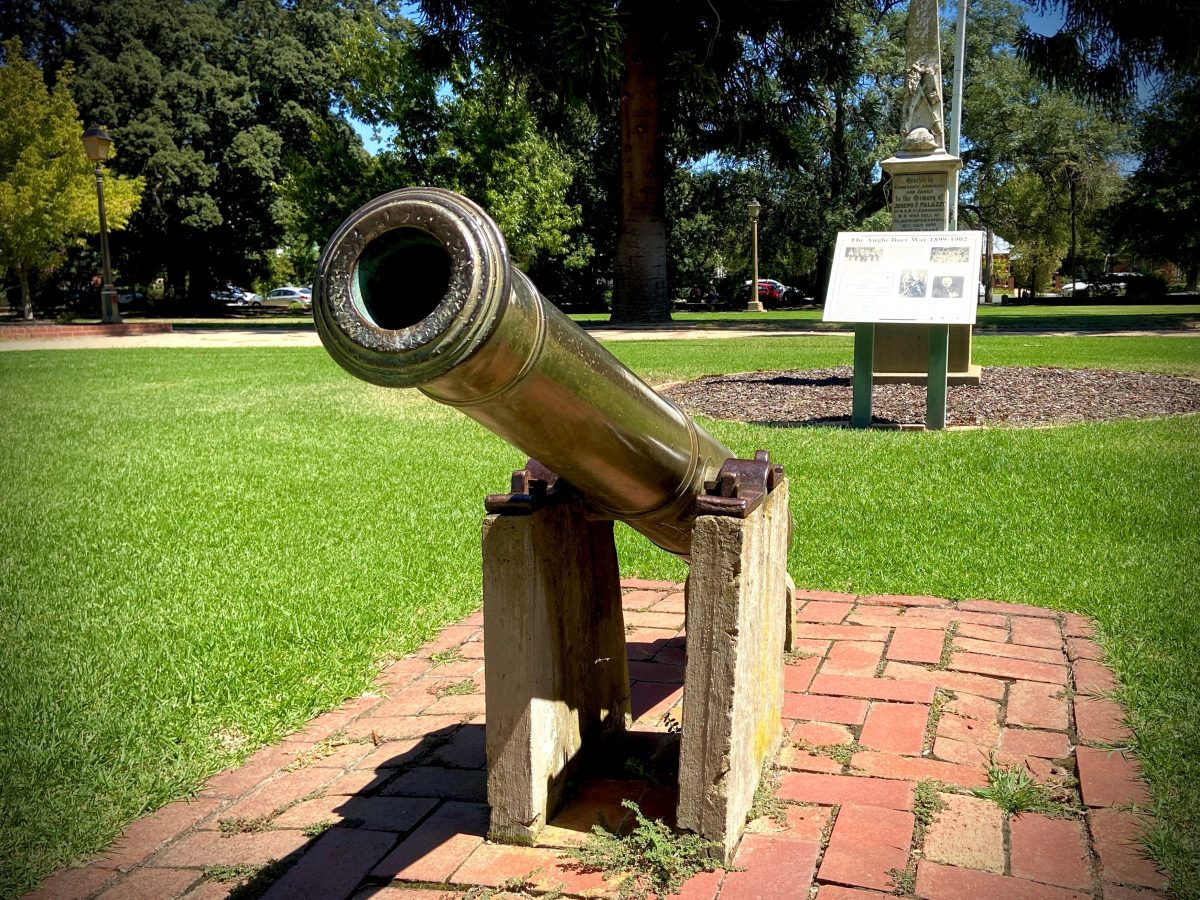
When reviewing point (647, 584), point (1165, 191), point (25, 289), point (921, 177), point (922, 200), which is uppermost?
point (1165, 191)

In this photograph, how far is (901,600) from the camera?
15.2ft

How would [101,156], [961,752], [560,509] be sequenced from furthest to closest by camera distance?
[101,156], [961,752], [560,509]

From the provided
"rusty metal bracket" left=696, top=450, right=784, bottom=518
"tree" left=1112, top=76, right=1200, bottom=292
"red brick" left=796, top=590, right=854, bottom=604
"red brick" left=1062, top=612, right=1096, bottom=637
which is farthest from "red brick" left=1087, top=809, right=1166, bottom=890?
"tree" left=1112, top=76, right=1200, bottom=292

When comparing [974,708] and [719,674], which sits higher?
[719,674]

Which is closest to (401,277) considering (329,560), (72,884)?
(72,884)

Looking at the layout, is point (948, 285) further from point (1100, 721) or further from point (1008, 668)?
point (1100, 721)

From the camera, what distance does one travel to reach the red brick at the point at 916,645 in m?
3.91

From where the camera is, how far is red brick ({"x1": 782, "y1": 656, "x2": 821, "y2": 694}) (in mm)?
3666

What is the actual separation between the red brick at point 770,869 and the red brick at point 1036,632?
1.85 metres

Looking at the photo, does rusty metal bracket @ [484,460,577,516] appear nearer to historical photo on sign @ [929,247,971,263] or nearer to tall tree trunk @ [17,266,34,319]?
historical photo on sign @ [929,247,971,263]

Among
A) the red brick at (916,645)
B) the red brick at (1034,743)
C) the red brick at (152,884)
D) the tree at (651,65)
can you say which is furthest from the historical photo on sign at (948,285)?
the tree at (651,65)

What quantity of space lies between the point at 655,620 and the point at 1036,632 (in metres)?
1.56

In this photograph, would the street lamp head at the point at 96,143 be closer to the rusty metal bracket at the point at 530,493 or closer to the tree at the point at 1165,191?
the rusty metal bracket at the point at 530,493

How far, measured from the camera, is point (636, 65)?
75.4ft
